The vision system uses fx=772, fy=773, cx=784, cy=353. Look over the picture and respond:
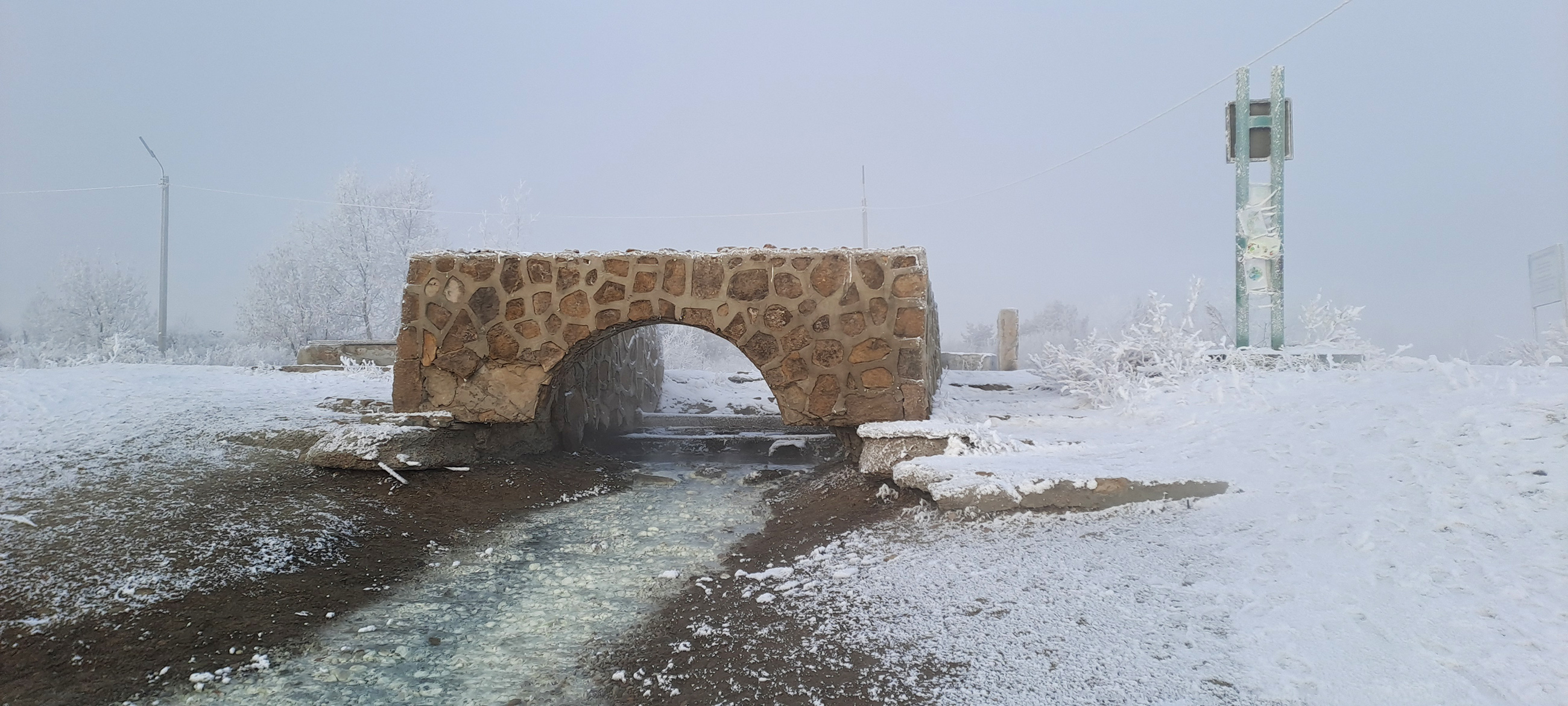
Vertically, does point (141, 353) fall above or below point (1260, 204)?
below

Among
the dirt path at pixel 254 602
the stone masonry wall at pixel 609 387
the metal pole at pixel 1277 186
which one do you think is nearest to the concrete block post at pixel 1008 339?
the metal pole at pixel 1277 186

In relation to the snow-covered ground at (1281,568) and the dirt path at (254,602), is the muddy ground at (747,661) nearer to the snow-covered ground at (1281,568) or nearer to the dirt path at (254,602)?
the snow-covered ground at (1281,568)

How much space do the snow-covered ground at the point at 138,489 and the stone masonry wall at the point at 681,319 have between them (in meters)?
1.27

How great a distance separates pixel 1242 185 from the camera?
9359 millimetres

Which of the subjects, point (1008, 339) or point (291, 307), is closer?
point (1008, 339)

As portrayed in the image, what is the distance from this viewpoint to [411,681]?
9.96 feet

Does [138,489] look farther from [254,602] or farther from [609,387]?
[609,387]

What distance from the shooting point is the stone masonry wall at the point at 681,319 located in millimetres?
6270

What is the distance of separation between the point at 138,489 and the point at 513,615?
327 cm

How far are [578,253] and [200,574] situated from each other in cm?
359

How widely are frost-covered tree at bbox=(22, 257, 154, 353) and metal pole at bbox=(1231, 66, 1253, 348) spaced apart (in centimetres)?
2378

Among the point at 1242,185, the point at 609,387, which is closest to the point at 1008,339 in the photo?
the point at 1242,185

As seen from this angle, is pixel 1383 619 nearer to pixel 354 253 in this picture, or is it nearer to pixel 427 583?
pixel 427 583

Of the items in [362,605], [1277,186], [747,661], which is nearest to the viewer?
[747,661]
